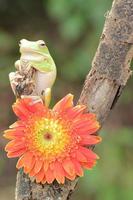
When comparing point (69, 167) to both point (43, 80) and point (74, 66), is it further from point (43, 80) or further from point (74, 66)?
point (74, 66)

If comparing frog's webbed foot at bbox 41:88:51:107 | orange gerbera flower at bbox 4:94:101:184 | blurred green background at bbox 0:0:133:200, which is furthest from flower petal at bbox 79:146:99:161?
blurred green background at bbox 0:0:133:200

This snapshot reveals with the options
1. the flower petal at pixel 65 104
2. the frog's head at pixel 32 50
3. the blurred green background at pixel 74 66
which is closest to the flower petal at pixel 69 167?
the flower petal at pixel 65 104

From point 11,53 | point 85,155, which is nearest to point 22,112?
point 85,155

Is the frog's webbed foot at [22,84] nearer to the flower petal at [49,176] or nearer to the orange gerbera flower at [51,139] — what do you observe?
the orange gerbera flower at [51,139]

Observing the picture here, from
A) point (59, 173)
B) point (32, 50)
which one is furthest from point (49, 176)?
point (32, 50)

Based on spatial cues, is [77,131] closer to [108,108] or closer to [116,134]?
[108,108]

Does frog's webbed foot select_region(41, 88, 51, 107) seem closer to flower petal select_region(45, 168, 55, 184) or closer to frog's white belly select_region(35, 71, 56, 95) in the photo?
frog's white belly select_region(35, 71, 56, 95)
